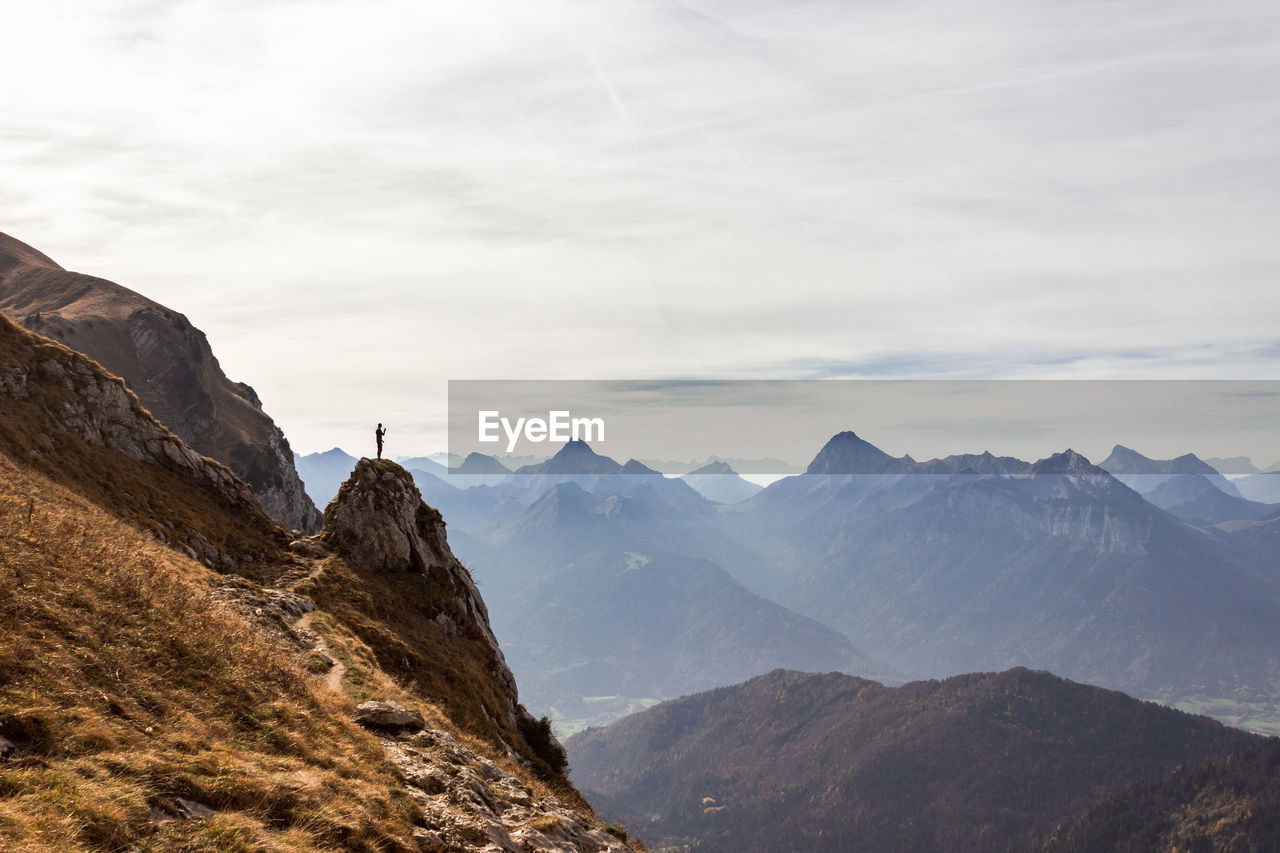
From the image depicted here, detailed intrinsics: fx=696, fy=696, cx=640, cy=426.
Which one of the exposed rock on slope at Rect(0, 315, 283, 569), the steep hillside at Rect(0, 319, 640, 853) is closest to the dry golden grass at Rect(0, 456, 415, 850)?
the steep hillside at Rect(0, 319, 640, 853)

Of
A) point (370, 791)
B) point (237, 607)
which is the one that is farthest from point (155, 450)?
point (370, 791)

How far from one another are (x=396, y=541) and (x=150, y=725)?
32222mm

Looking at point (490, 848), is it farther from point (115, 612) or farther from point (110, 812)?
point (115, 612)

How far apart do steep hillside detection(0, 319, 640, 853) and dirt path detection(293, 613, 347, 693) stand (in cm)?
19

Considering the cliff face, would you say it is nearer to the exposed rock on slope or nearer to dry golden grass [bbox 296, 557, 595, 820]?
the exposed rock on slope

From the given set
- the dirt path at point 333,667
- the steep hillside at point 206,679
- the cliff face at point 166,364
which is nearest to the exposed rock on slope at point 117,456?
the steep hillside at point 206,679

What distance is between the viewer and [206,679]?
20.8m

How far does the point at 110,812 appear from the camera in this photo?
44.1 feet

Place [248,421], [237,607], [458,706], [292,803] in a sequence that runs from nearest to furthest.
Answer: [292,803] < [237,607] < [458,706] < [248,421]

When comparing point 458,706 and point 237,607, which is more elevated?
point 237,607

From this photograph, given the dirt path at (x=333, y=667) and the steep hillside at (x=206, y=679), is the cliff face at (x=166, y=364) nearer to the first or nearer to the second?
the steep hillside at (x=206, y=679)

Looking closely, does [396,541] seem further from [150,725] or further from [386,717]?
[150,725]

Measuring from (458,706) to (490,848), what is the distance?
19231 mm

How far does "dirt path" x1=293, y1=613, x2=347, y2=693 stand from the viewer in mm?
28078
